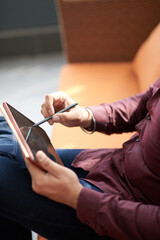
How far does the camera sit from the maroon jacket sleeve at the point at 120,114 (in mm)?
913

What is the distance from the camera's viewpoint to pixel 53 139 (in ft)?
3.72

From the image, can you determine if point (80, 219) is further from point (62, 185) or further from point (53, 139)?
point (53, 139)

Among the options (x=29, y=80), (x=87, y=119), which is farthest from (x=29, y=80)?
(x=87, y=119)

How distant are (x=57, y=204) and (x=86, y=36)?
1.11 meters

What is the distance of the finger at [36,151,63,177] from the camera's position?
596mm

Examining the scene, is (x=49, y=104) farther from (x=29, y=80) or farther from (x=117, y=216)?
(x=29, y=80)

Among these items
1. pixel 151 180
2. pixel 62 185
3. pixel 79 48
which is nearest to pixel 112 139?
pixel 151 180

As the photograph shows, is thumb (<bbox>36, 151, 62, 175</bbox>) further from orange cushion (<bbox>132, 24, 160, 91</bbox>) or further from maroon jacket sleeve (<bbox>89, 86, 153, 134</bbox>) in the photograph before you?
orange cushion (<bbox>132, 24, 160, 91</bbox>)

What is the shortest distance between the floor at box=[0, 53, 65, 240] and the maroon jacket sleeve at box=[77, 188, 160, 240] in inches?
42.8

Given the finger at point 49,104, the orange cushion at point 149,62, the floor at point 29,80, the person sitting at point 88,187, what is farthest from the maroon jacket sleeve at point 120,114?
the floor at point 29,80

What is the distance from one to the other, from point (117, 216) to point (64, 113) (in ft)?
1.12

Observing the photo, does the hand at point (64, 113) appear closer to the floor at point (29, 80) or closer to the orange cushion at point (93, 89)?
the orange cushion at point (93, 89)

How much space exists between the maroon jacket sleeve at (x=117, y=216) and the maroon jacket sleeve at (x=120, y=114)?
1.05 ft

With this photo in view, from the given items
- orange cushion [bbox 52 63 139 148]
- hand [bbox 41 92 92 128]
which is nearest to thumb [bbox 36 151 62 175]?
hand [bbox 41 92 92 128]
